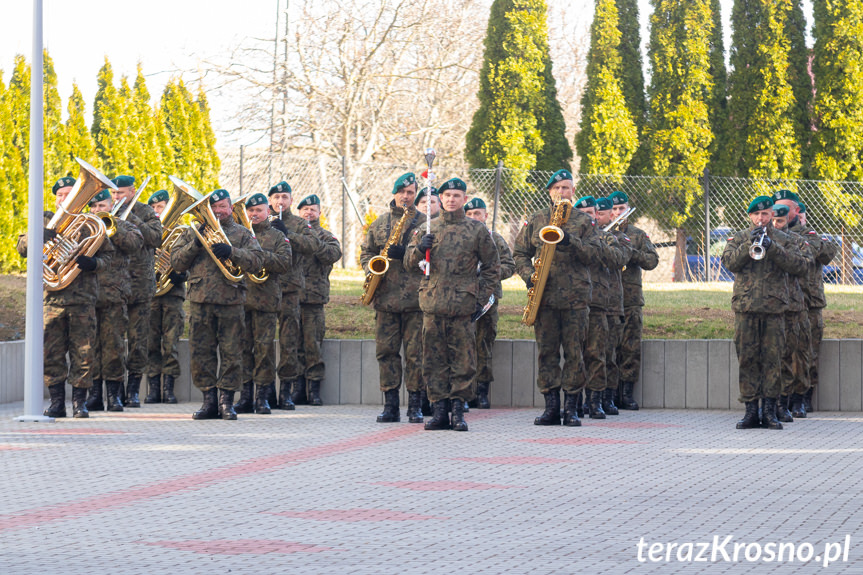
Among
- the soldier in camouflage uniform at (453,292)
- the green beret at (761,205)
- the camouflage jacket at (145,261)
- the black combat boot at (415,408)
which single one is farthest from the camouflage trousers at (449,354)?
the camouflage jacket at (145,261)

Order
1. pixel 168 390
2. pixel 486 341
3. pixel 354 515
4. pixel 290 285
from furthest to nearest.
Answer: pixel 168 390, pixel 486 341, pixel 290 285, pixel 354 515

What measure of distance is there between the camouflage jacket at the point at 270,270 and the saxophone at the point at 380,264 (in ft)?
3.14

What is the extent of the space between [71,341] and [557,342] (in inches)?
175

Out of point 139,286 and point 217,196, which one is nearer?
point 217,196

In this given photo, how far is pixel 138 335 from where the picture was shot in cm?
1345

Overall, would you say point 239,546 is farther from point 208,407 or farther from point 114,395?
point 114,395

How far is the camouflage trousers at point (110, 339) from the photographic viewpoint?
12.4 m

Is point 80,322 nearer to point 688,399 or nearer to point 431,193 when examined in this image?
point 431,193

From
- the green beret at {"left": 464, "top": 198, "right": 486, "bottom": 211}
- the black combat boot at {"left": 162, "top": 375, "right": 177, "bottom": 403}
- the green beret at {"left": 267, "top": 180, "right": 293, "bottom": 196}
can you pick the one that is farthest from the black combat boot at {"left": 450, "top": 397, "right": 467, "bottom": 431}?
the black combat boot at {"left": 162, "top": 375, "right": 177, "bottom": 403}

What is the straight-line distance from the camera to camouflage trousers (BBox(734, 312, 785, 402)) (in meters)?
11.3

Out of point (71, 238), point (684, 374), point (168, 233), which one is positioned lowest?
point (684, 374)

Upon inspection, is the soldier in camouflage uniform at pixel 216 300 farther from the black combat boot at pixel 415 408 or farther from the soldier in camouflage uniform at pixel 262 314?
the black combat boot at pixel 415 408

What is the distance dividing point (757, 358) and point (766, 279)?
0.69 metres

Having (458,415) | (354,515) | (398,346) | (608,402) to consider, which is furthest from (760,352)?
(354,515)
